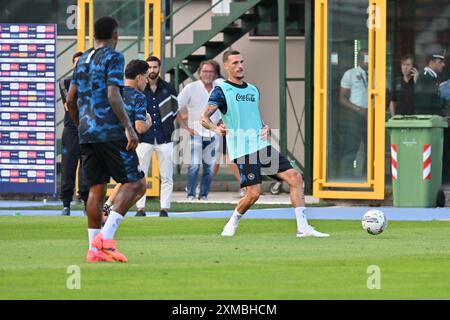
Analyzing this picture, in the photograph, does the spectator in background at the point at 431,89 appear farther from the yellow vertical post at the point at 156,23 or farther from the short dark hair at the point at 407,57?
the yellow vertical post at the point at 156,23

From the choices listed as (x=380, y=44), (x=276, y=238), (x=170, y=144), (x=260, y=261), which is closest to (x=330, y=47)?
(x=380, y=44)

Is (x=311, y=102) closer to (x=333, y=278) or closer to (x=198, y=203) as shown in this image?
(x=198, y=203)

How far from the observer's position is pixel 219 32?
27078 millimetres

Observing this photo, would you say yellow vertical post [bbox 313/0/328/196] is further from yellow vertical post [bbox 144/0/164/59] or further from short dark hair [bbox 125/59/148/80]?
short dark hair [bbox 125/59/148/80]

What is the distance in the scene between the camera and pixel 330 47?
24.4 m

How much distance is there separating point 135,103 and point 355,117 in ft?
22.7

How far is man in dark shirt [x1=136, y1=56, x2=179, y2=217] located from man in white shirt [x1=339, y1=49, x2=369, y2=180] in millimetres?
4417

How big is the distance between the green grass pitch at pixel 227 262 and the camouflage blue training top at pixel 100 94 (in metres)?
1.22

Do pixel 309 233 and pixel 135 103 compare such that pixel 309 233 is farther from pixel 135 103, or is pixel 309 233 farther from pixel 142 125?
pixel 135 103

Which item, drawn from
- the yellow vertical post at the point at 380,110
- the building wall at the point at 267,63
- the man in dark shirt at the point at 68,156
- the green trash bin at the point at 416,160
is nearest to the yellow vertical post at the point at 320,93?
the yellow vertical post at the point at 380,110

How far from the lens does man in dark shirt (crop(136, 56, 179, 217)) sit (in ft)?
68.0

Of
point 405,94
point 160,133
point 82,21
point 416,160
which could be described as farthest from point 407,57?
point 160,133

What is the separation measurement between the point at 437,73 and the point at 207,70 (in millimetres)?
4052

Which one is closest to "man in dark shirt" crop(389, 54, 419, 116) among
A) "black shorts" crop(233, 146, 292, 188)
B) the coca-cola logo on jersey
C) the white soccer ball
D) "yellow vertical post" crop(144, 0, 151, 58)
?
"yellow vertical post" crop(144, 0, 151, 58)
